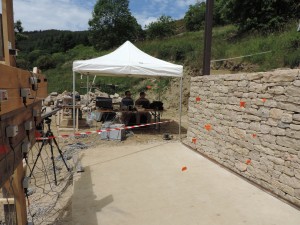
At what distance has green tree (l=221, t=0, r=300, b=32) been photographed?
15320 mm

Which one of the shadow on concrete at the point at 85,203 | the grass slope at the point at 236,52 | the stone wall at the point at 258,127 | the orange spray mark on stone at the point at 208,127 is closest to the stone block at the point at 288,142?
the stone wall at the point at 258,127

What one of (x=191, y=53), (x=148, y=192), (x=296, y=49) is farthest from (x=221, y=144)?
(x=191, y=53)

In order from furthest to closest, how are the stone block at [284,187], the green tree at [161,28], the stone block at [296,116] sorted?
1. the green tree at [161,28]
2. the stone block at [284,187]
3. the stone block at [296,116]

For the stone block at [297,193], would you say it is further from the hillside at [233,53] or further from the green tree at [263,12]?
the green tree at [263,12]

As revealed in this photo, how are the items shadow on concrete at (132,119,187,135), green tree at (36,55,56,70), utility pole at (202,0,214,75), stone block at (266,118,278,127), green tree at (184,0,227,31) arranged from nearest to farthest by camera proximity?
1. stone block at (266,118,278,127)
2. utility pole at (202,0,214,75)
3. shadow on concrete at (132,119,187,135)
4. green tree at (36,55,56,70)
5. green tree at (184,0,227,31)

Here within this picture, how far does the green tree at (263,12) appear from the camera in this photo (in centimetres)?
1532

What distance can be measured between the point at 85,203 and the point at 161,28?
4354 centimetres

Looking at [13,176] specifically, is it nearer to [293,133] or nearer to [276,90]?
[293,133]

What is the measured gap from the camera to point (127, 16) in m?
49.7

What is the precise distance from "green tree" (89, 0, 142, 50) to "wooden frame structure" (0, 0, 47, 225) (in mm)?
43571

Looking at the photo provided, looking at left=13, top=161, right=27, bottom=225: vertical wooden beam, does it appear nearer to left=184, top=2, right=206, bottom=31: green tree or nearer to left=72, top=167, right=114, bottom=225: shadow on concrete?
left=72, top=167, right=114, bottom=225: shadow on concrete

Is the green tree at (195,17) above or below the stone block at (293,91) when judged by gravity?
above

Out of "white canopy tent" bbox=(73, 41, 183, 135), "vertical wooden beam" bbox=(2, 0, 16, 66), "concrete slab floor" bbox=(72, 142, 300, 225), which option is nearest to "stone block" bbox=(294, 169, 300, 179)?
"concrete slab floor" bbox=(72, 142, 300, 225)

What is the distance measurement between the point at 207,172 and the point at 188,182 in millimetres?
693
